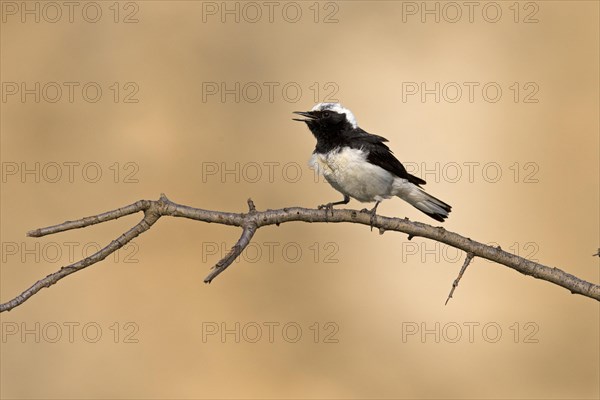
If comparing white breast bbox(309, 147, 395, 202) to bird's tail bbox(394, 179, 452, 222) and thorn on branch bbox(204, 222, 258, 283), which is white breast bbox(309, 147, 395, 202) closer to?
bird's tail bbox(394, 179, 452, 222)

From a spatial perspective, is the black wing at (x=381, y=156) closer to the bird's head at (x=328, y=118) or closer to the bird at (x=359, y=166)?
the bird at (x=359, y=166)

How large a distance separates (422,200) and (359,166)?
52cm

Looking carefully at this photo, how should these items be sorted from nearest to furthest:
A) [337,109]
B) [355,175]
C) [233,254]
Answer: [233,254] < [355,175] < [337,109]

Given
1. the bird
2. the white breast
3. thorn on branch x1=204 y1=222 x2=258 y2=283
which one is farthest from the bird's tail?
thorn on branch x1=204 y1=222 x2=258 y2=283

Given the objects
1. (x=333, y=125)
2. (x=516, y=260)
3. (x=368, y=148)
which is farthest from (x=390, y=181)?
(x=516, y=260)

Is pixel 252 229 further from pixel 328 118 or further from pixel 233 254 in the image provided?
pixel 328 118

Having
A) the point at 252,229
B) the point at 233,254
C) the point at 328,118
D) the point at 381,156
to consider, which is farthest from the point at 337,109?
the point at 233,254

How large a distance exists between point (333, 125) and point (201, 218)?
2.39 meters

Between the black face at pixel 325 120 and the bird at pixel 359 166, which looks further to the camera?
the black face at pixel 325 120

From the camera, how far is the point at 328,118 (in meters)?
4.83

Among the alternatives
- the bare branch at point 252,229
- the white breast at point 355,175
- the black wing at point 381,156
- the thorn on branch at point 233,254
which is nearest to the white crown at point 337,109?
the black wing at point 381,156

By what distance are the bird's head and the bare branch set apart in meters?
1.74

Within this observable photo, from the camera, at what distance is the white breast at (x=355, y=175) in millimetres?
4430

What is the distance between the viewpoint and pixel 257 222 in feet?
8.71
